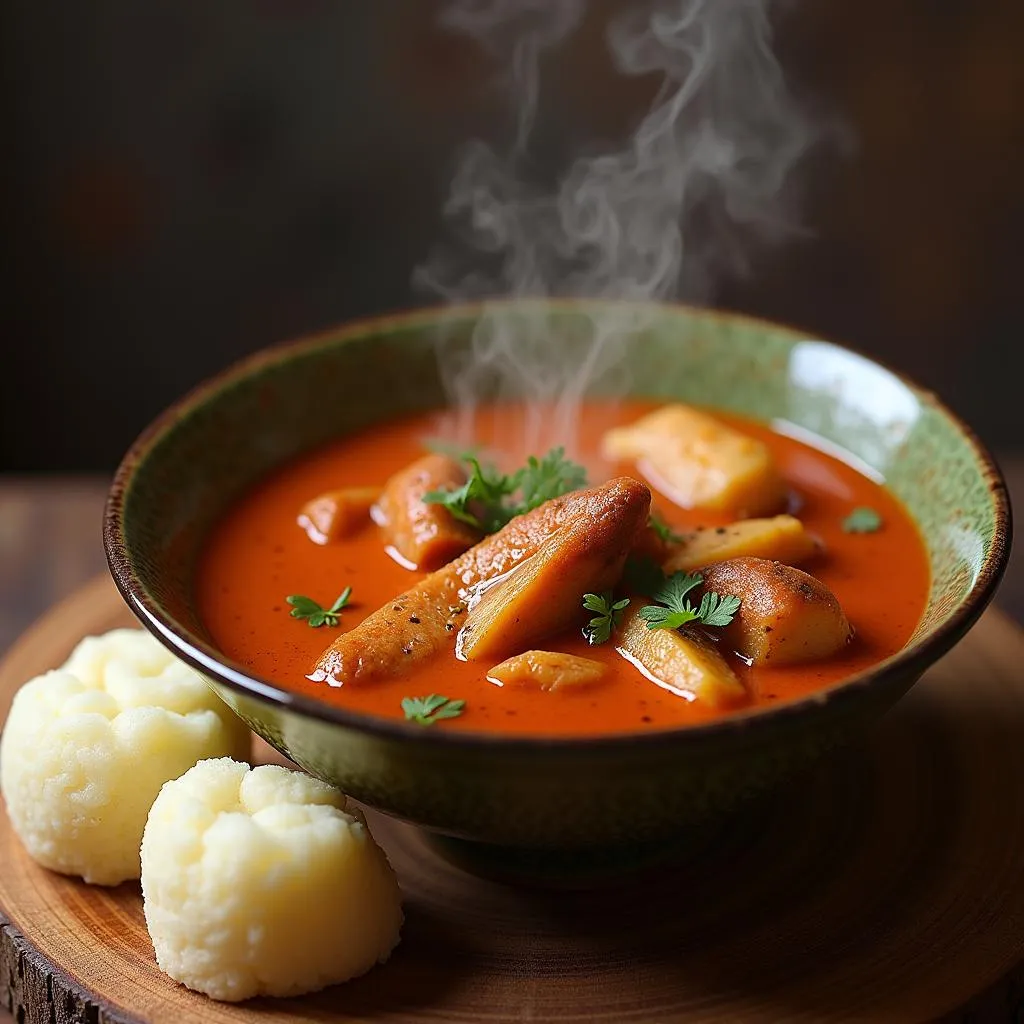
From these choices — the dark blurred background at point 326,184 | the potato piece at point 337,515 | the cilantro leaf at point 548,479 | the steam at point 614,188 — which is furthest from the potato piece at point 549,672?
the dark blurred background at point 326,184

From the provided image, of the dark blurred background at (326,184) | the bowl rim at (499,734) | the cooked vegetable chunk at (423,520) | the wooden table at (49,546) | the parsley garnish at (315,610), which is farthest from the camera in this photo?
the dark blurred background at (326,184)

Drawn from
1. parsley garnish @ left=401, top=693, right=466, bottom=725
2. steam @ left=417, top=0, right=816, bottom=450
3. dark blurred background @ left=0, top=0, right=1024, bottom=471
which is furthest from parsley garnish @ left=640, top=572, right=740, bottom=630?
dark blurred background @ left=0, top=0, right=1024, bottom=471

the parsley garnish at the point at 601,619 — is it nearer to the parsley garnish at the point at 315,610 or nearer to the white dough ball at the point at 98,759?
the parsley garnish at the point at 315,610

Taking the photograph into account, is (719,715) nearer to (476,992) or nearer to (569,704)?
(569,704)

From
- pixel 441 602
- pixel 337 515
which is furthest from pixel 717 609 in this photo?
pixel 337 515

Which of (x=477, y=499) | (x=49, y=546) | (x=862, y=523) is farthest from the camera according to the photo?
(x=49, y=546)

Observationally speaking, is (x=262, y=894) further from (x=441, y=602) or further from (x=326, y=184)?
(x=326, y=184)

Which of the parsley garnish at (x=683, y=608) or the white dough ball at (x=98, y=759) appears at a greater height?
the parsley garnish at (x=683, y=608)
